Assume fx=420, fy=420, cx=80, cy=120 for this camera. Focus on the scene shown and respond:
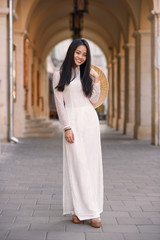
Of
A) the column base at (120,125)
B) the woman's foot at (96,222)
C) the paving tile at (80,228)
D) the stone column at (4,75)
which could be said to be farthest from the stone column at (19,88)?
the woman's foot at (96,222)

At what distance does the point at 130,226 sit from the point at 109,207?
0.79 meters

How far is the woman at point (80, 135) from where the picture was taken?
384 centimetres

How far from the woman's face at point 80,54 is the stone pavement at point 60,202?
153cm

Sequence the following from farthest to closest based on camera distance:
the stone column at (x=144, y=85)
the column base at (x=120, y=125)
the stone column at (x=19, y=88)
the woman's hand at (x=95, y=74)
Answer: the column base at (x=120, y=125)
the stone column at (x=19, y=88)
the stone column at (x=144, y=85)
the woman's hand at (x=95, y=74)

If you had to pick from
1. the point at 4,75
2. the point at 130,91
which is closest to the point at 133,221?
the point at 4,75

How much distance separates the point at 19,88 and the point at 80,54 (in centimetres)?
1207

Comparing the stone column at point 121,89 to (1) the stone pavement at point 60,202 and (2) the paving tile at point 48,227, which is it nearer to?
(1) the stone pavement at point 60,202

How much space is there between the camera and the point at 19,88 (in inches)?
622

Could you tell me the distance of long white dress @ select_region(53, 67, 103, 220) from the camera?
384 centimetres

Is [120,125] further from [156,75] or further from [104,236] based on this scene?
[104,236]

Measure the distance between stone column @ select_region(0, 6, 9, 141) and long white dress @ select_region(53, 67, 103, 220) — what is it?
8955 millimetres

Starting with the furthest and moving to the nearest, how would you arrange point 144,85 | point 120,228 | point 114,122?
point 114,122
point 144,85
point 120,228

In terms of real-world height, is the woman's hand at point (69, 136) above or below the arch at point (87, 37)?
below

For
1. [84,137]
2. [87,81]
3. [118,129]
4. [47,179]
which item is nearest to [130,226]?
[84,137]
